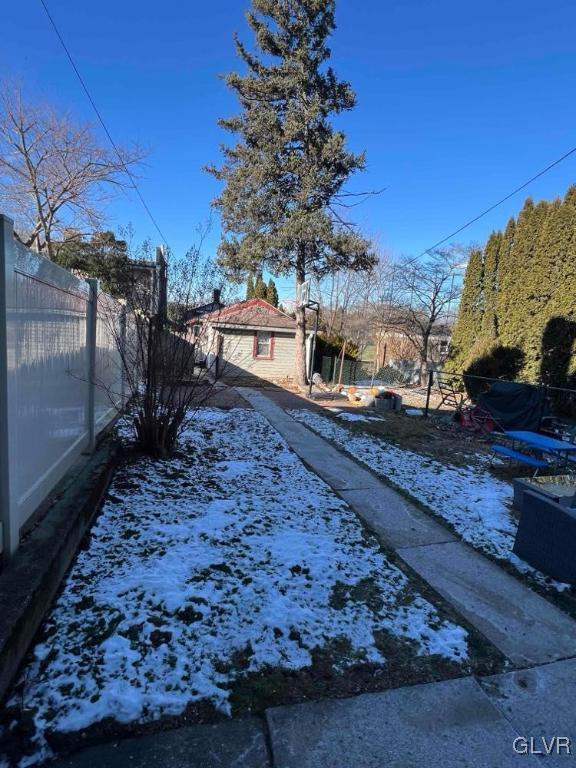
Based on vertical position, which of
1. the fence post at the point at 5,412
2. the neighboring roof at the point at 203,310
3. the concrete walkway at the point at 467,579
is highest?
the neighboring roof at the point at 203,310

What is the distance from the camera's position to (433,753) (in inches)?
66.4

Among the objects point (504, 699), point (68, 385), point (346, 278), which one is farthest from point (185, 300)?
point (346, 278)

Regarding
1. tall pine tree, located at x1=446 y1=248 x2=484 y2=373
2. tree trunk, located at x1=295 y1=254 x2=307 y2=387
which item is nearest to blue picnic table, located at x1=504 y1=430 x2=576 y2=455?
tree trunk, located at x1=295 y1=254 x2=307 y2=387

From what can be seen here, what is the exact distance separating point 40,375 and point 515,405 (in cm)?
920

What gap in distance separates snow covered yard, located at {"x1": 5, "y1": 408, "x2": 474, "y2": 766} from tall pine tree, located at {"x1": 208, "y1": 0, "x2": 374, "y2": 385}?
1240 cm

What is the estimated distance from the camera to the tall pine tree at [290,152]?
14.1m

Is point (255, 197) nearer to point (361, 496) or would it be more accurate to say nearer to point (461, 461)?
point (461, 461)

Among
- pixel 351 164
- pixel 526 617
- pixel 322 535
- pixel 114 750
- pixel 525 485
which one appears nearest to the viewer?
pixel 114 750

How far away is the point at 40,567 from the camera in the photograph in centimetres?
218

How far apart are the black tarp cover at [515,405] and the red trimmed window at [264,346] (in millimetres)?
11899

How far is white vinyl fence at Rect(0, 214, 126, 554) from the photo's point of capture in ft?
6.95

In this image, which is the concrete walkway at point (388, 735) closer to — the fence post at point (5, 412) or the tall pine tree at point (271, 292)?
the fence post at point (5, 412)

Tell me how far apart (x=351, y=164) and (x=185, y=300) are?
1199cm

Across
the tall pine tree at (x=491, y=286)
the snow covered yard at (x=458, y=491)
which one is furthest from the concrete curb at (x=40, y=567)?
the tall pine tree at (x=491, y=286)
